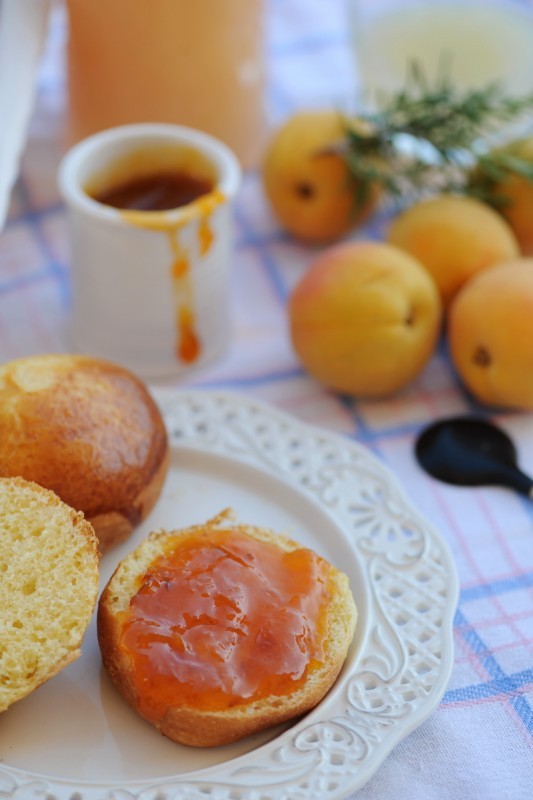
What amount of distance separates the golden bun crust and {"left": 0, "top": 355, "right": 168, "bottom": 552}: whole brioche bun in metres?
0.08

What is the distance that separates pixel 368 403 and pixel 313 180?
20.9 inches

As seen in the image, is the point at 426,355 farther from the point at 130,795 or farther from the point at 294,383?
the point at 130,795

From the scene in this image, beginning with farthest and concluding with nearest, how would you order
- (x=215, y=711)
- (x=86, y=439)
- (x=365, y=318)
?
(x=365, y=318) → (x=86, y=439) → (x=215, y=711)

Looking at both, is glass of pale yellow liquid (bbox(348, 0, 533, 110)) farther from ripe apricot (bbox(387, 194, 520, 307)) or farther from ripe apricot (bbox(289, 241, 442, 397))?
ripe apricot (bbox(289, 241, 442, 397))

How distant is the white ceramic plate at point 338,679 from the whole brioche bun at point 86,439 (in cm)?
10

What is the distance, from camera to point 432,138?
82.4 inches

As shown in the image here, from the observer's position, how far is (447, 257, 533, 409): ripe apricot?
1778mm

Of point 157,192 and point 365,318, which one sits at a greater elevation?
point 157,192

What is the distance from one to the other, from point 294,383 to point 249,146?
740mm

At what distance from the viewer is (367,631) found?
1.41 meters

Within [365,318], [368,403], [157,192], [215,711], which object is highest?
[157,192]

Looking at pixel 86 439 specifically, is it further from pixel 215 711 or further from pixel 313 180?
pixel 313 180

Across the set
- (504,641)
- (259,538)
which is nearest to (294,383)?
(259,538)

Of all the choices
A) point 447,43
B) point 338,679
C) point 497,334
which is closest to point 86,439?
point 338,679
